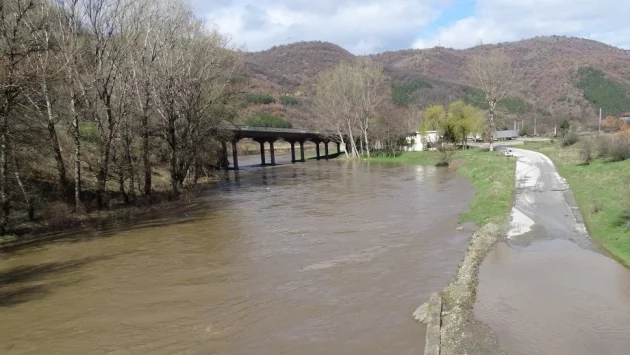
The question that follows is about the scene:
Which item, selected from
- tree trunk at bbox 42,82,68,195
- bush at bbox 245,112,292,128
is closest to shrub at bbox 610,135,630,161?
tree trunk at bbox 42,82,68,195

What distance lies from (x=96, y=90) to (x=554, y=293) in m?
25.0

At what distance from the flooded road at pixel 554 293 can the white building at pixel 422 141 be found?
6297cm

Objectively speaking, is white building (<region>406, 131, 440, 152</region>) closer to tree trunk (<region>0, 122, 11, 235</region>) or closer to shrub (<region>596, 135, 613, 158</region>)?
shrub (<region>596, 135, 613, 158</region>)

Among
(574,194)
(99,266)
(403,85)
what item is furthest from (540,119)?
(99,266)

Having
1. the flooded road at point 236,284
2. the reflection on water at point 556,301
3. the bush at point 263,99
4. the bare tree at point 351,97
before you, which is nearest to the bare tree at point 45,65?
the flooded road at point 236,284

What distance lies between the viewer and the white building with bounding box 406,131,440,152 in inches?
3226

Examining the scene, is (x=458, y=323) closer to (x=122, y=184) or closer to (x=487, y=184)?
(x=122, y=184)

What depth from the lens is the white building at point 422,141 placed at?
3226 inches

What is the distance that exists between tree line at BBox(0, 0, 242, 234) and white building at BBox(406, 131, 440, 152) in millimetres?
50697

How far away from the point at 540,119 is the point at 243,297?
484 ft

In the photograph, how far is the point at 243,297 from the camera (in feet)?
41.3

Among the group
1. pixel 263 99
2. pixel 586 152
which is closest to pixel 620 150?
pixel 586 152

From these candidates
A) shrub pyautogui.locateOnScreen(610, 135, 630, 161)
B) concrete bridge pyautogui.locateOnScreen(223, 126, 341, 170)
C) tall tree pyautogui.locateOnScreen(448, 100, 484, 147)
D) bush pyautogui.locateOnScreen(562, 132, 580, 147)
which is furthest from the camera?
concrete bridge pyautogui.locateOnScreen(223, 126, 341, 170)

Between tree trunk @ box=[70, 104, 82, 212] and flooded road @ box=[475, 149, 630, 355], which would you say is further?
tree trunk @ box=[70, 104, 82, 212]
